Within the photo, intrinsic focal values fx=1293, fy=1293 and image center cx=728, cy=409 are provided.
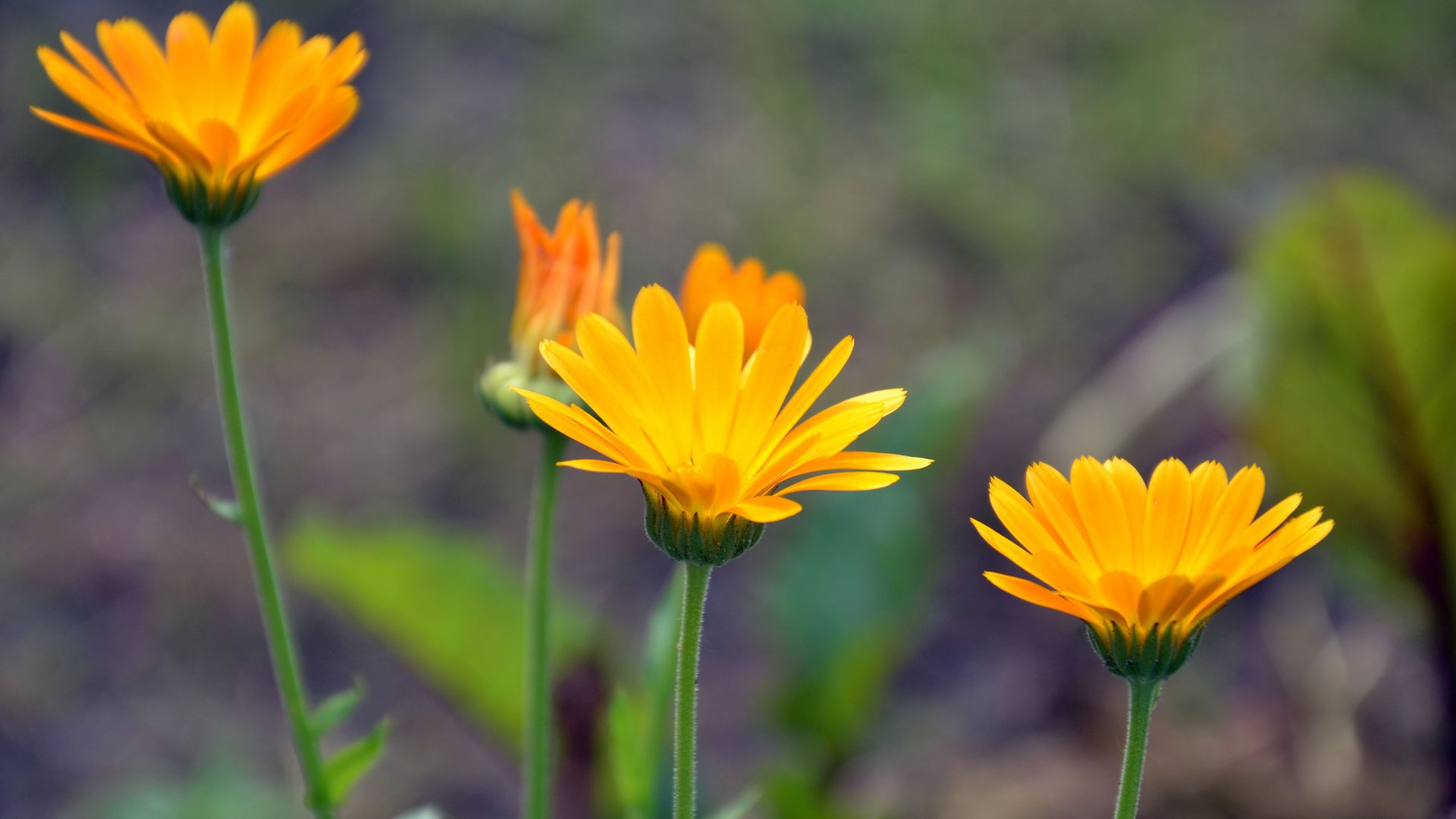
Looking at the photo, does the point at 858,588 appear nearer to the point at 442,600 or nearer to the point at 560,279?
A: the point at 442,600

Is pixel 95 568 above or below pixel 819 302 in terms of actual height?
below

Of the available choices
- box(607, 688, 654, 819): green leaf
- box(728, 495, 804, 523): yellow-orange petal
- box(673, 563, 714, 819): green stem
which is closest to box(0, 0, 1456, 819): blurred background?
box(607, 688, 654, 819): green leaf

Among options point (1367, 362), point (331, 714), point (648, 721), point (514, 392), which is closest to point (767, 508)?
point (514, 392)

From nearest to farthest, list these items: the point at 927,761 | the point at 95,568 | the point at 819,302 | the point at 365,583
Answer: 1. the point at 365,583
2. the point at 927,761
3. the point at 95,568
4. the point at 819,302

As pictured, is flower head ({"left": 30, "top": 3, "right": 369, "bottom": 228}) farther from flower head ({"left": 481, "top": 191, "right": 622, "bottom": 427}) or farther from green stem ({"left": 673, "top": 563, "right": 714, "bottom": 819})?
green stem ({"left": 673, "top": 563, "right": 714, "bottom": 819})

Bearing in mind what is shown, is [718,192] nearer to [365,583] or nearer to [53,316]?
[53,316]

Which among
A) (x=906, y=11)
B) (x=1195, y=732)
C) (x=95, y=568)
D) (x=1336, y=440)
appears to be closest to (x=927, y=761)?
(x=1195, y=732)

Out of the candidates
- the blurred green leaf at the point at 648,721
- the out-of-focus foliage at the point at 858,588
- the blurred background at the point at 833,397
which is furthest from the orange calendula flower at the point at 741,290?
the out-of-focus foliage at the point at 858,588
